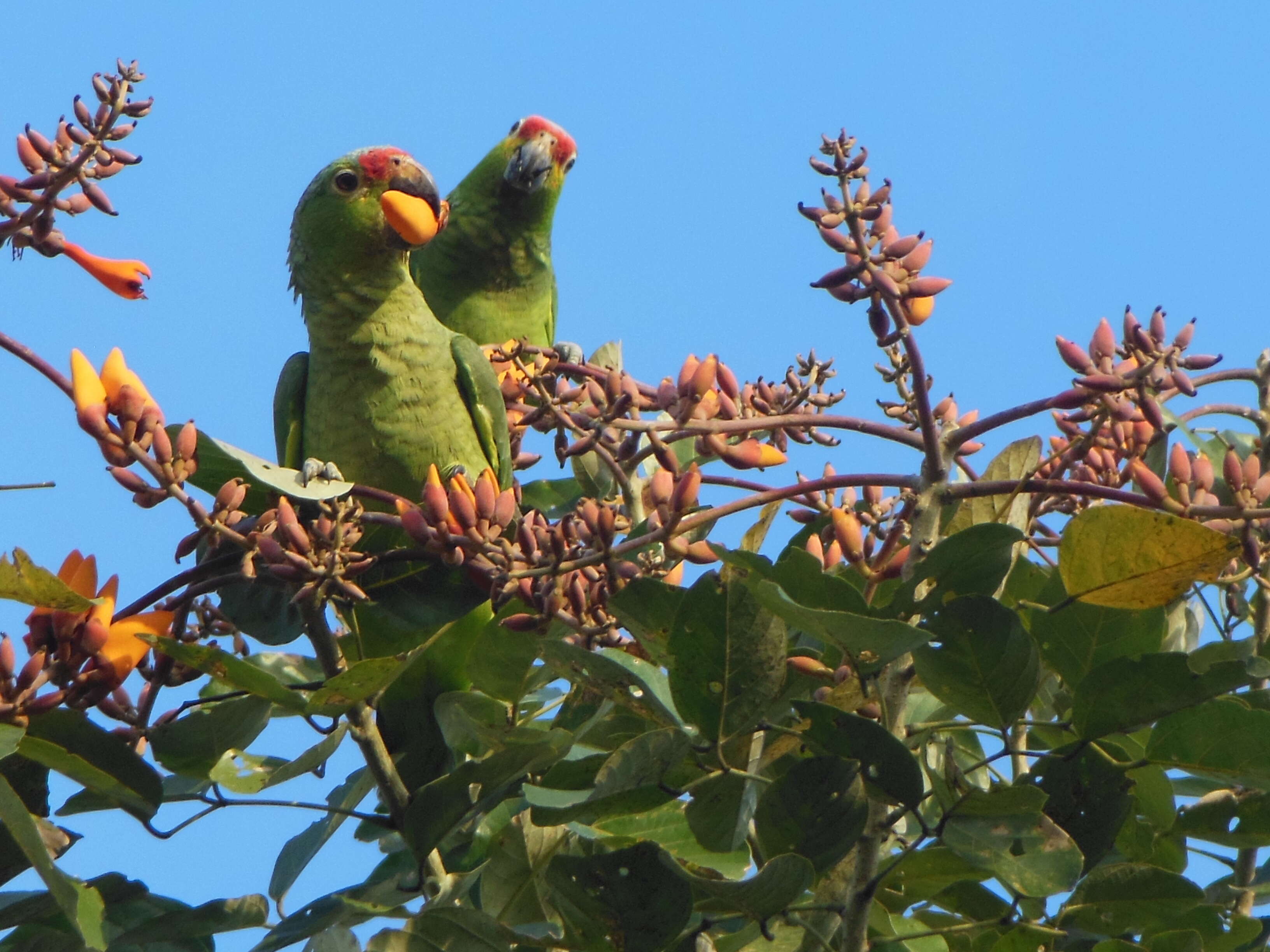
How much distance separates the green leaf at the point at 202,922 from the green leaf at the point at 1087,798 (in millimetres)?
1198

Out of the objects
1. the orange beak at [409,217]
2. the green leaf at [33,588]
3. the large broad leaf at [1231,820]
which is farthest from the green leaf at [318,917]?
the orange beak at [409,217]

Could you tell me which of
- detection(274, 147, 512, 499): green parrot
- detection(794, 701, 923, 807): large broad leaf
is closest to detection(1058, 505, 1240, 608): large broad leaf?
detection(794, 701, 923, 807): large broad leaf

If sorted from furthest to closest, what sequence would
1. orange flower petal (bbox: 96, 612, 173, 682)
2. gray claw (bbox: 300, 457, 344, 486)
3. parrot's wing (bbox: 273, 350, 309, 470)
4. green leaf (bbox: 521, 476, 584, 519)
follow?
1. parrot's wing (bbox: 273, 350, 309, 470)
2. green leaf (bbox: 521, 476, 584, 519)
3. gray claw (bbox: 300, 457, 344, 486)
4. orange flower petal (bbox: 96, 612, 173, 682)

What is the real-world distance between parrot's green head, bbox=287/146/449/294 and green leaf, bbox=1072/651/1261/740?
2311mm

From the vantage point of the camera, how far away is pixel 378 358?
3.37 m

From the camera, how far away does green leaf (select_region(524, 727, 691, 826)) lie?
5.17 ft

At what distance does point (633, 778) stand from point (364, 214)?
235 cm

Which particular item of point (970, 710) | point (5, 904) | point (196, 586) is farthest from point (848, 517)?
point (5, 904)

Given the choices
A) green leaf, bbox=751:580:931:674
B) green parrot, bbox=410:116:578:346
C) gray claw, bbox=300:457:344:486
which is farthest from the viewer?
green parrot, bbox=410:116:578:346

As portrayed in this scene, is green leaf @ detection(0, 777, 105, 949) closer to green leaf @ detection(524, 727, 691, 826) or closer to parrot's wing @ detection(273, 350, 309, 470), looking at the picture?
green leaf @ detection(524, 727, 691, 826)

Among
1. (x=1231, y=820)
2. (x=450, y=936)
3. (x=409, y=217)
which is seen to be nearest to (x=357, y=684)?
(x=450, y=936)

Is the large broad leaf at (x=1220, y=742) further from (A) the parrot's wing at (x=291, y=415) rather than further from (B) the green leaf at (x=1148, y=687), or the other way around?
(A) the parrot's wing at (x=291, y=415)

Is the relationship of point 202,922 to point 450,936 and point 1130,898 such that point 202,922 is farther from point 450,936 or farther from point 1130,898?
point 1130,898

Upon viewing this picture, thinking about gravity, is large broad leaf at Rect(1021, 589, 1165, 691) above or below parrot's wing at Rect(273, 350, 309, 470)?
below
